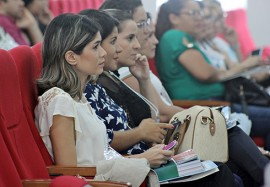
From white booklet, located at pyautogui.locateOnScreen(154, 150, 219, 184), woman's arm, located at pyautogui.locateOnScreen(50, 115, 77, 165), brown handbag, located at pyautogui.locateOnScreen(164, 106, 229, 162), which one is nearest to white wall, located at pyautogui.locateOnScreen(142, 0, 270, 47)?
brown handbag, located at pyautogui.locateOnScreen(164, 106, 229, 162)

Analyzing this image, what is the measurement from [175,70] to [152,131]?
49.7 inches

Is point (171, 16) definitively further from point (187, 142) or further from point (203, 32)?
point (187, 142)

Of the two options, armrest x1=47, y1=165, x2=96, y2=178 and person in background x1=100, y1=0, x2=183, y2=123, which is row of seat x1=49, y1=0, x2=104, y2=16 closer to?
person in background x1=100, y1=0, x2=183, y2=123

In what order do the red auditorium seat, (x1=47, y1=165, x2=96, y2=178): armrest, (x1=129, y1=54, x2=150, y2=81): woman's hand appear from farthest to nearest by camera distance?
1. the red auditorium seat
2. (x1=129, y1=54, x2=150, y2=81): woman's hand
3. (x1=47, y1=165, x2=96, y2=178): armrest

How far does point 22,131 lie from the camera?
91.7 inches

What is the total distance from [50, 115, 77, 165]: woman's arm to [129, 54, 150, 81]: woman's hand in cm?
101

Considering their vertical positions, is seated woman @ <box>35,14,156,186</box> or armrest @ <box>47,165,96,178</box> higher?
seated woman @ <box>35,14,156,186</box>

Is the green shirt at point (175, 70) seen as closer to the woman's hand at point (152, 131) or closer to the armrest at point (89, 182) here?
the woman's hand at point (152, 131)

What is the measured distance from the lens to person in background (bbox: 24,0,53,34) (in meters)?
4.56

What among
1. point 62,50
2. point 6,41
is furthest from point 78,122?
point 6,41

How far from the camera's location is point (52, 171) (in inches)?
92.6

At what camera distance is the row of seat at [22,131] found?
2.17 m

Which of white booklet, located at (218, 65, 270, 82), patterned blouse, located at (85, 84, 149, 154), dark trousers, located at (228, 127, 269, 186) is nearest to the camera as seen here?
patterned blouse, located at (85, 84, 149, 154)

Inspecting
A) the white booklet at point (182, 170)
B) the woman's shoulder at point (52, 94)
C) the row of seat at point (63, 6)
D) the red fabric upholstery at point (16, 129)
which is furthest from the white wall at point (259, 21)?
the red fabric upholstery at point (16, 129)
